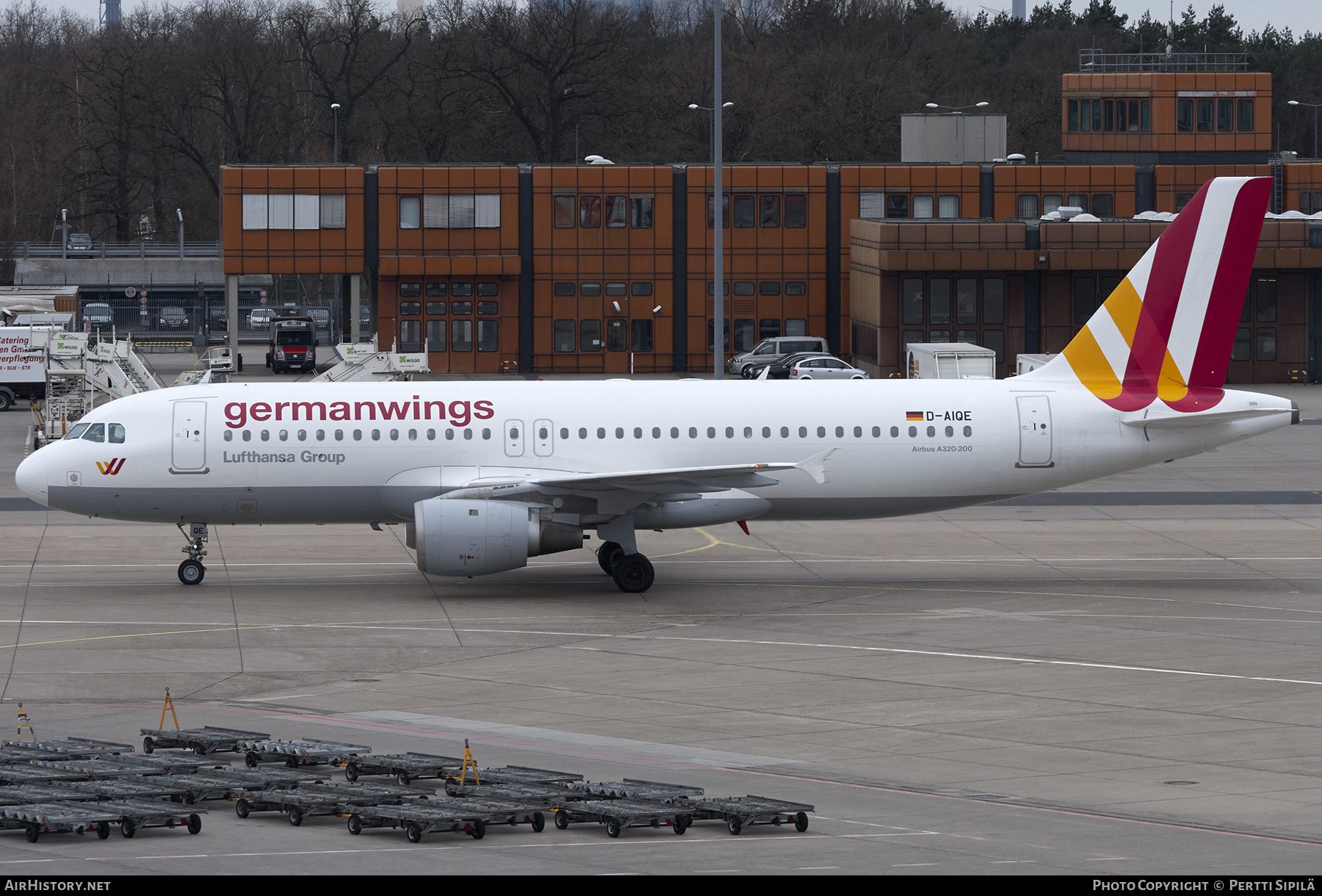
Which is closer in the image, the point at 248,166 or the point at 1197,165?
the point at 248,166

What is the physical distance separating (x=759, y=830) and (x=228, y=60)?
13109 cm

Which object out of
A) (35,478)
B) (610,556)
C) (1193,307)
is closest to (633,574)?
(610,556)

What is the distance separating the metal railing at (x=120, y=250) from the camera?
135m

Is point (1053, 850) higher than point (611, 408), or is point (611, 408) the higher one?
point (611, 408)

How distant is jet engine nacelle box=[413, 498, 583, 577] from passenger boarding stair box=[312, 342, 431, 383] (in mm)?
38217

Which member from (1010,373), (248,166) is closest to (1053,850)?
(1010,373)

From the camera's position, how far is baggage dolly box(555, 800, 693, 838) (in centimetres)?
1714

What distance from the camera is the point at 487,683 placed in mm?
26438

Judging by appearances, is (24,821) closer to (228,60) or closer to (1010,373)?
(1010,373)

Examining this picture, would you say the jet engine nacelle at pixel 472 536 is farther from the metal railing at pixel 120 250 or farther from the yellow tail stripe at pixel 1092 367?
the metal railing at pixel 120 250

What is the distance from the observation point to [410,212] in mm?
86875

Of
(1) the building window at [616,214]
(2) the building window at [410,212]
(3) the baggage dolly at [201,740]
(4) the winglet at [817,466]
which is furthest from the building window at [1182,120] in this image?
(3) the baggage dolly at [201,740]

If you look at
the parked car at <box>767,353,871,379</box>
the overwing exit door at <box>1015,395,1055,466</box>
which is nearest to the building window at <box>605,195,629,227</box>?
the parked car at <box>767,353,871,379</box>

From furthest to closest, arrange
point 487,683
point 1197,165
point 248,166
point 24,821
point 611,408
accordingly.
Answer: point 1197,165 → point 248,166 → point 611,408 → point 487,683 → point 24,821
